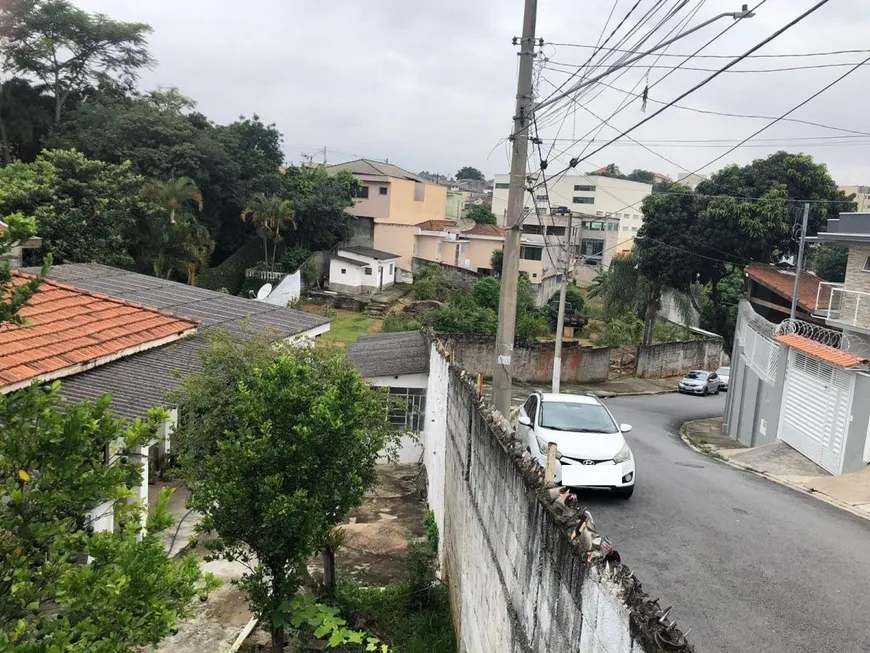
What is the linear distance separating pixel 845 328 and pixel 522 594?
1668 cm

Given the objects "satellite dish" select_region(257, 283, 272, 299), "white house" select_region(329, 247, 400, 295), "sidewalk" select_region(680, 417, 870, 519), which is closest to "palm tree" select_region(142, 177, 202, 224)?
"satellite dish" select_region(257, 283, 272, 299)

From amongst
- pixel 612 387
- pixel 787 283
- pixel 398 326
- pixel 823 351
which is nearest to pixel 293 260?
pixel 398 326

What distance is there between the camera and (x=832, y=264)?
1398 inches

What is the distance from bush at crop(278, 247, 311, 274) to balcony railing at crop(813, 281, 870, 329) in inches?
1065

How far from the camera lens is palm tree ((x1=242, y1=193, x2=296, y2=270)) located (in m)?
36.2

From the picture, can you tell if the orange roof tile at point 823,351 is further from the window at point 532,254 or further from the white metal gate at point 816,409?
the window at point 532,254

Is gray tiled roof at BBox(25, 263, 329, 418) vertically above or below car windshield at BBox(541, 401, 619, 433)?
above

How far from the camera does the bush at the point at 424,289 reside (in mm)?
38938

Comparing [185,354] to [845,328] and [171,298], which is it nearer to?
[171,298]

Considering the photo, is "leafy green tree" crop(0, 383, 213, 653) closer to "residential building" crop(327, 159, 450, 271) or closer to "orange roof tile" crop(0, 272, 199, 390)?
"orange roof tile" crop(0, 272, 199, 390)

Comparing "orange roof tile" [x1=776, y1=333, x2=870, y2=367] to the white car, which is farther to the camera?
"orange roof tile" [x1=776, y1=333, x2=870, y2=367]

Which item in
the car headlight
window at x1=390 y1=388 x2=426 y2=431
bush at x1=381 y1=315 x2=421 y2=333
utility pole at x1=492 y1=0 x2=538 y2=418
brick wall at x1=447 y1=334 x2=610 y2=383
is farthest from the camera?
bush at x1=381 y1=315 x2=421 y2=333

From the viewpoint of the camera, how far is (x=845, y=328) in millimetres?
17609

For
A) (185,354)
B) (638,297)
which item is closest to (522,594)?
(185,354)
